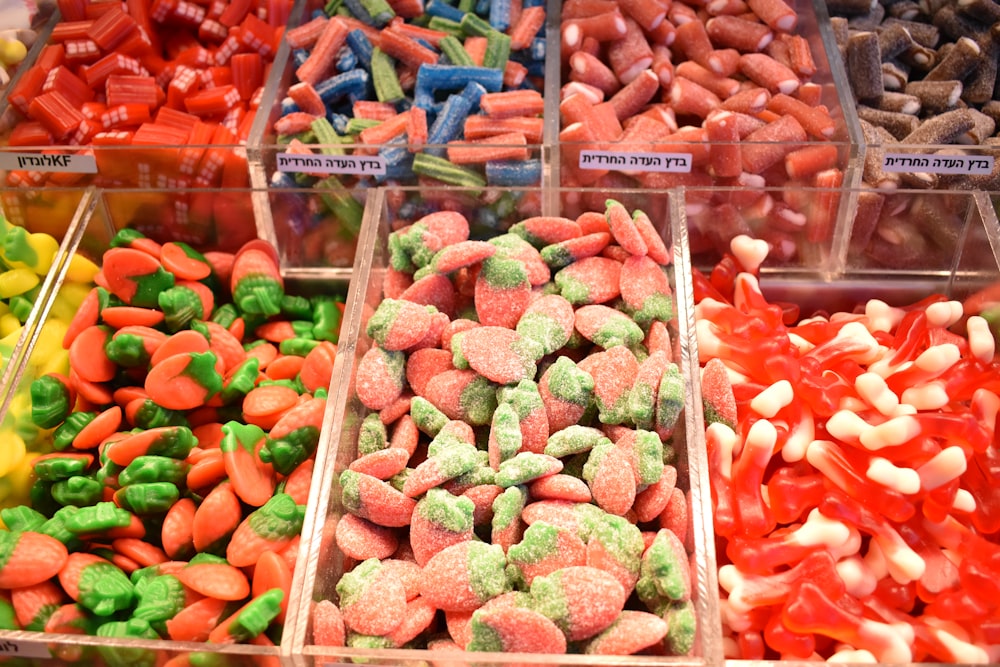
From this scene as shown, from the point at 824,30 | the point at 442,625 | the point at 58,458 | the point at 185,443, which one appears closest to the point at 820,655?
the point at 442,625

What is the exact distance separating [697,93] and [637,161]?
0.81ft

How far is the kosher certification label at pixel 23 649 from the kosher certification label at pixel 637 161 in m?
1.13

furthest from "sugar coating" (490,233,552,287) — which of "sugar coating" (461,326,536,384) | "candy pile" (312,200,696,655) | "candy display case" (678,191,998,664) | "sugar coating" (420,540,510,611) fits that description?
"sugar coating" (420,540,510,611)

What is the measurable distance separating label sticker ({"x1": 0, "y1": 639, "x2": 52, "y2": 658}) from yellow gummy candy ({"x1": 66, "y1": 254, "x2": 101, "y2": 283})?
0.70 meters

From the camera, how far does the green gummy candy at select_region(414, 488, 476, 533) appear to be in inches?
42.6

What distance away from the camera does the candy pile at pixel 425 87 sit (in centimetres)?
165

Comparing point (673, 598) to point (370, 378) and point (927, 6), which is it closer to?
point (370, 378)

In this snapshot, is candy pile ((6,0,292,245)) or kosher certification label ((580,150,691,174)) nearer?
kosher certification label ((580,150,691,174))

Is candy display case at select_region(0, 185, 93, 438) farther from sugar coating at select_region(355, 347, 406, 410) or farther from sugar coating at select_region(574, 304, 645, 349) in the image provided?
sugar coating at select_region(574, 304, 645, 349)

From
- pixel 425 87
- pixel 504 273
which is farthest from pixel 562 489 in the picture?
pixel 425 87

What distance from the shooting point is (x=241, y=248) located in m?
1.65

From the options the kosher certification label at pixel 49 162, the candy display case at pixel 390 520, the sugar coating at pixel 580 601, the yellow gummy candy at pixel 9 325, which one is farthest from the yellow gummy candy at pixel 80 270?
the sugar coating at pixel 580 601

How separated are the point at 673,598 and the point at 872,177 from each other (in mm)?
1008

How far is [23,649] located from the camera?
109 cm
